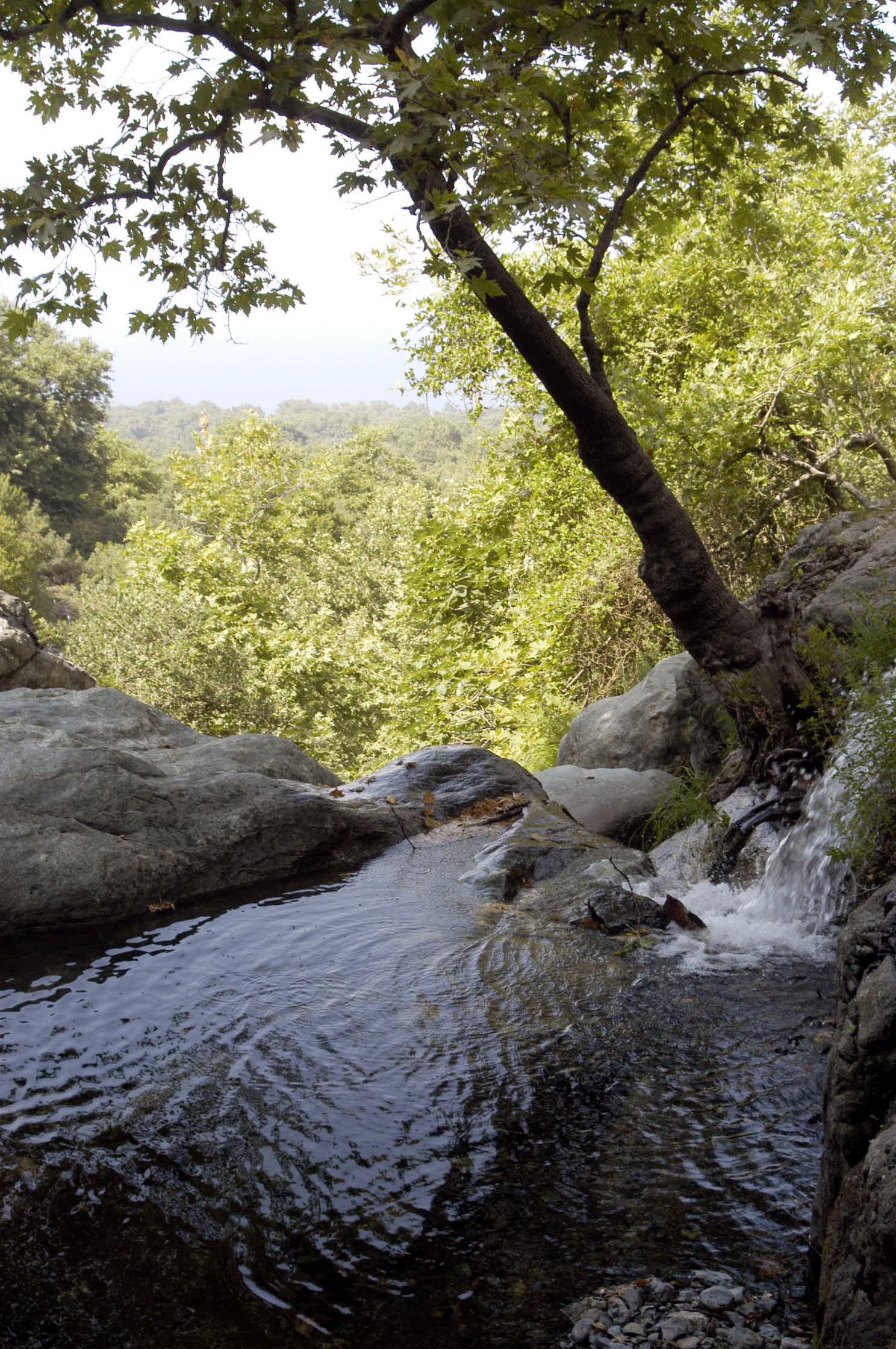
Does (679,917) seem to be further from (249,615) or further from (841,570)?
(249,615)

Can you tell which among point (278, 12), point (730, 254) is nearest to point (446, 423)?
point (730, 254)

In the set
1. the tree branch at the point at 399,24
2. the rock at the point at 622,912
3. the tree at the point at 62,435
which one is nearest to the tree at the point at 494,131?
the tree branch at the point at 399,24

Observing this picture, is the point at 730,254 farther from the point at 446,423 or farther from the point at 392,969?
the point at 446,423

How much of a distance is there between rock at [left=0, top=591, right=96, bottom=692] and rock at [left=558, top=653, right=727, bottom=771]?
24.9 feet

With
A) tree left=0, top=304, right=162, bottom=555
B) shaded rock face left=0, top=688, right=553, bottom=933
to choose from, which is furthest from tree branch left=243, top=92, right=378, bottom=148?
tree left=0, top=304, right=162, bottom=555

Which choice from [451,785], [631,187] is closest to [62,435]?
[451,785]

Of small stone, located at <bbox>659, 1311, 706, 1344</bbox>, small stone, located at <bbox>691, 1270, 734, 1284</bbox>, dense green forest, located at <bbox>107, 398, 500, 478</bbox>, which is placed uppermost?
dense green forest, located at <bbox>107, 398, 500, 478</bbox>

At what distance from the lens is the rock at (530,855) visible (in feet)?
20.7

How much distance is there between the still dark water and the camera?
253 cm

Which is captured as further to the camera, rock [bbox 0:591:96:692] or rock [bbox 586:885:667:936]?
rock [bbox 0:591:96:692]

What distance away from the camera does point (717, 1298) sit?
2.38 m

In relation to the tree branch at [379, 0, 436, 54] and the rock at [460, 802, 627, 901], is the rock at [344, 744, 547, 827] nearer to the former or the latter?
the rock at [460, 802, 627, 901]

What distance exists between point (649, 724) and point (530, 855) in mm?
3978

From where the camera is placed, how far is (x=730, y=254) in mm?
14008
